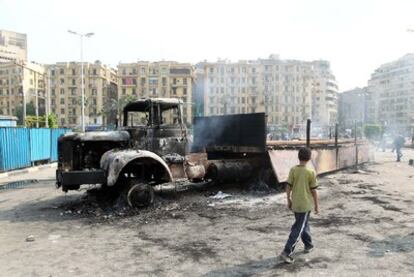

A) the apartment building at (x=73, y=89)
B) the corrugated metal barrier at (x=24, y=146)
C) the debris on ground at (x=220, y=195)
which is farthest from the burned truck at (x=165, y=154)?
the apartment building at (x=73, y=89)

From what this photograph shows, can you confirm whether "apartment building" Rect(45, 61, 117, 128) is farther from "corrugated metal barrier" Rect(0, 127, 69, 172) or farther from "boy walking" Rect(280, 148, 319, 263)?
"boy walking" Rect(280, 148, 319, 263)

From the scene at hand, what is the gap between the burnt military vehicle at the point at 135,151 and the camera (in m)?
8.59

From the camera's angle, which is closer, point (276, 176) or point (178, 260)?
point (178, 260)

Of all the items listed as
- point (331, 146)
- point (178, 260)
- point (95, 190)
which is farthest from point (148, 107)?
point (331, 146)

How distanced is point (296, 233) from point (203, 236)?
1.92 meters

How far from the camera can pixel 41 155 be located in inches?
800

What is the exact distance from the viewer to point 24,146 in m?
18.4

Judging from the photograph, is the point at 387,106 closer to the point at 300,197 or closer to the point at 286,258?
the point at 300,197

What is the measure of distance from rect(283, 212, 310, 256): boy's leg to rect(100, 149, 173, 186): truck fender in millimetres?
3970

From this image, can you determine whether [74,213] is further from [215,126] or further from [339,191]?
[339,191]

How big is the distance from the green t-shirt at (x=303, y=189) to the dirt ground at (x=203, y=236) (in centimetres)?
68

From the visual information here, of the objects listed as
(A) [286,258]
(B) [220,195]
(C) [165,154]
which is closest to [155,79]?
(B) [220,195]

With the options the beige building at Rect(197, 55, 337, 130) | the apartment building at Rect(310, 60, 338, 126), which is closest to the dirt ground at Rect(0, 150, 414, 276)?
the beige building at Rect(197, 55, 337, 130)

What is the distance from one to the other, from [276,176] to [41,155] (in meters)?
13.8
